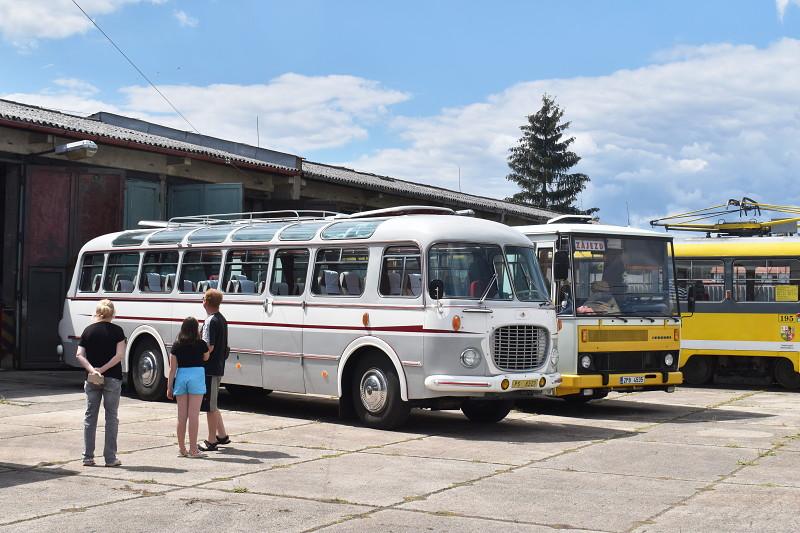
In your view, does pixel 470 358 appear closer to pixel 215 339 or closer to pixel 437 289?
pixel 437 289

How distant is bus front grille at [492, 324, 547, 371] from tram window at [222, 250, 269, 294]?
4024 millimetres

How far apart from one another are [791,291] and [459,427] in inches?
369

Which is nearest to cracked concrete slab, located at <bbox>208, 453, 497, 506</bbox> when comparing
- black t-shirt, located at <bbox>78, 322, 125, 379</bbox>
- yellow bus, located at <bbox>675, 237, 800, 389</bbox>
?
black t-shirt, located at <bbox>78, 322, 125, 379</bbox>

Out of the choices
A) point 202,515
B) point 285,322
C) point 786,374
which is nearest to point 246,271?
point 285,322

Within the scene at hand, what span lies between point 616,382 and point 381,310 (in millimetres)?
3926

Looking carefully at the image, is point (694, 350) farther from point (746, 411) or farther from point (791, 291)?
point (746, 411)

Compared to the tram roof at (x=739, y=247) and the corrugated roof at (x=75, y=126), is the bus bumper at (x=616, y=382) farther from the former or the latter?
the corrugated roof at (x=75, y=126)

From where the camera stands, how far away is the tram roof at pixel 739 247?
2078 centimetres

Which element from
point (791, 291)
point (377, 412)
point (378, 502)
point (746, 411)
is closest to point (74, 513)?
point (378, 502)

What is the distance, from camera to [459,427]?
563 inches

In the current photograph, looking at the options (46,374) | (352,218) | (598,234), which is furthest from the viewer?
(46,374)

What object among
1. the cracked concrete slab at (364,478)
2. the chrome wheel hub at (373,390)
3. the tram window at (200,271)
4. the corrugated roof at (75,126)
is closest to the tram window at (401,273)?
the chrome wheel hub at (373,390)

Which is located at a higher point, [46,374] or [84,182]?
[84,182]

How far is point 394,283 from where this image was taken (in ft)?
45.4
